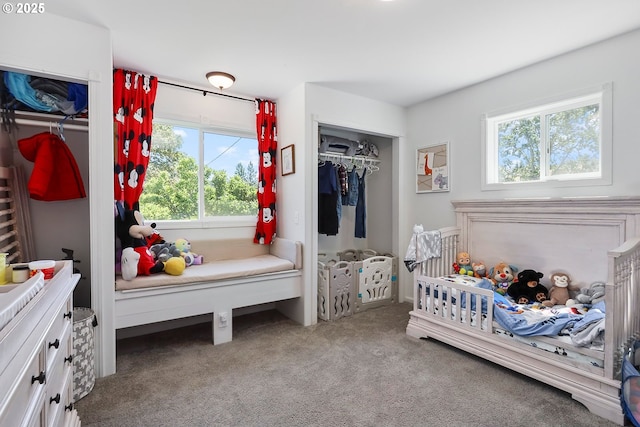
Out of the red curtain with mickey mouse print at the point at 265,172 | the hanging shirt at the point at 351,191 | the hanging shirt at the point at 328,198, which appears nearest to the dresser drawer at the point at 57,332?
the red curtain with mickey mouse print at the point at 265,172

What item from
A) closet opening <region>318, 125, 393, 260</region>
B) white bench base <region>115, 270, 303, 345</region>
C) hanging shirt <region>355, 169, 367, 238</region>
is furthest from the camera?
hanging shirt <region>355, 169, 367, 238</region>

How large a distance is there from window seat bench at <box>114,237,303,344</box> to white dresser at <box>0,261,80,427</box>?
0.83 m

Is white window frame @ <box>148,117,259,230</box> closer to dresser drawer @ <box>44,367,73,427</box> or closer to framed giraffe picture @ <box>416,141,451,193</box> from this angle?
dresser drawer @ <box>44,367,73,427</box>

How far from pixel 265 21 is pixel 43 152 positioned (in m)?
1.81

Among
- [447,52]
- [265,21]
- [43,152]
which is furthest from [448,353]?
[43,152]

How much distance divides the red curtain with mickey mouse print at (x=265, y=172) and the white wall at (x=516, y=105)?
1.62m

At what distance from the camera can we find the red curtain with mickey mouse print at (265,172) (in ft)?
11.3

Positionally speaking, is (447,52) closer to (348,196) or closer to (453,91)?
(453,91)

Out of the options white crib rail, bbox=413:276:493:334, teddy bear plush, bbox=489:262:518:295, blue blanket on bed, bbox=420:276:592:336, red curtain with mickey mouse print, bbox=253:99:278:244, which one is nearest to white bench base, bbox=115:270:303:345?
red curtain with mickey mouse print, bbox=253:99:278:244

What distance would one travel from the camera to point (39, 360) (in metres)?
0.98

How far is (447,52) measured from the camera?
2496 mm

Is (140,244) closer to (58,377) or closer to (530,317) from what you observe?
(58,377)

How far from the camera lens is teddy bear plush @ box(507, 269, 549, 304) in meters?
2.49

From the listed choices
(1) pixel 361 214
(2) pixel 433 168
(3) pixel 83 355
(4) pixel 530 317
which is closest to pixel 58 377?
(3) pixel 83 355
